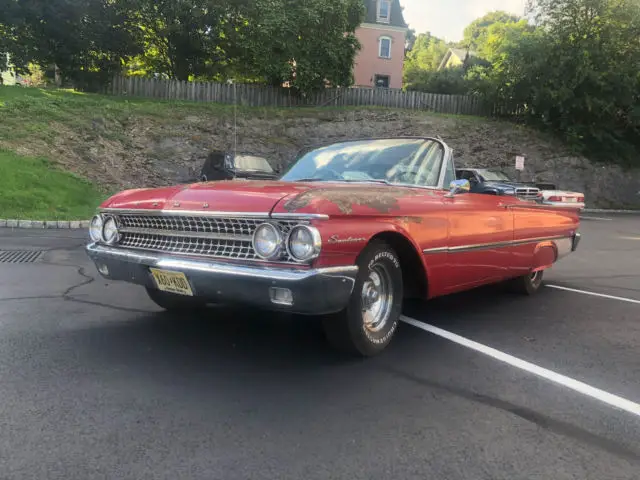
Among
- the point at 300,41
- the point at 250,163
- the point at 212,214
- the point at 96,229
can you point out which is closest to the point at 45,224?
the point at 250,163

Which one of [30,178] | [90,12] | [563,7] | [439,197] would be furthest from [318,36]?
[439,197]

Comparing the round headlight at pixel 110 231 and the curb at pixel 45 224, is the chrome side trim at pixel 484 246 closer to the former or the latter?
the round headlight at pixel 110 231

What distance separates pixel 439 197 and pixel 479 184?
13747mm

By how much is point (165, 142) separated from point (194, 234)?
1908 cm

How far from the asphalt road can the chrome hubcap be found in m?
0.27

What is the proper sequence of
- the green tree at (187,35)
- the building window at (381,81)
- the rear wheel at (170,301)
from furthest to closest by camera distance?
1. the building window at (381,81)
2. the green tree at (187,35)
3. the rear wheel at (170,301)

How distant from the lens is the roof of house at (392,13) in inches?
1657

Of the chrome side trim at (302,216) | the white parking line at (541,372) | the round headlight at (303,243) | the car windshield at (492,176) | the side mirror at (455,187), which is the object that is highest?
the side mirror at (455,187)

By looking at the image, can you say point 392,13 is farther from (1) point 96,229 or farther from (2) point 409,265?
(1) point 96,229

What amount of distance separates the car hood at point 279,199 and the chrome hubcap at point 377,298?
0.47m

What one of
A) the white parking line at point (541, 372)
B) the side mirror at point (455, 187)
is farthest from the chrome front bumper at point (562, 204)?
the white parking line at point (541, 372)

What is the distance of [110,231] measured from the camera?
14.1 ft

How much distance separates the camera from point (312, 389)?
3.30 m

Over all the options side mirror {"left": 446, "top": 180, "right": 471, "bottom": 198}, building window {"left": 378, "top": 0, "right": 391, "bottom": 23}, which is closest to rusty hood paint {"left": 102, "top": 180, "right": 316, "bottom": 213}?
side mirror {"left": 446, "top": 180, "right": 471, "bottom": 198}
